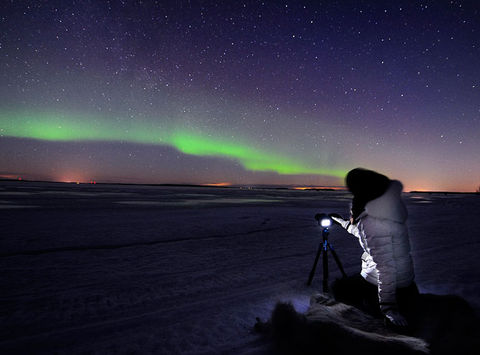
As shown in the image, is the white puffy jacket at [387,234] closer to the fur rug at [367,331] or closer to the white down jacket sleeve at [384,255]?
the white down jacket sleeve at [384,255]

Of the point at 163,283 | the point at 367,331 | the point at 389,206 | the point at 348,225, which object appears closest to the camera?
the point at 389,206

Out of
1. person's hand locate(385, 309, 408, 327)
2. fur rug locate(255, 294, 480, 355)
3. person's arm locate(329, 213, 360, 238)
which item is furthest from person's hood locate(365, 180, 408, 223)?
fur rug locate(255, 294, 480, 355)

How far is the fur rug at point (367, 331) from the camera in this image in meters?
1.98

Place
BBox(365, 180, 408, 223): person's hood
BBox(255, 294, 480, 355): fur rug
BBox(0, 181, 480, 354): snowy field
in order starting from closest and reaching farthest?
BBox(255, 294, 480, 355): fur rug → BBox(365, 180, 408, 223): person's hood → BBox(0, 181, 480, 354): snowy field

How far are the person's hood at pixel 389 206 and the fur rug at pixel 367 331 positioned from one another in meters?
0.95

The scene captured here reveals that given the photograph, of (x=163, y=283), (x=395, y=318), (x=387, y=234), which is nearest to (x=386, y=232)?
(x=387, y=234)

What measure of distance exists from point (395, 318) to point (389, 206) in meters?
0.98

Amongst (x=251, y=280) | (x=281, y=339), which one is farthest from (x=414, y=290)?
(x=251, y=280)

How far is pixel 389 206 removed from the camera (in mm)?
2256

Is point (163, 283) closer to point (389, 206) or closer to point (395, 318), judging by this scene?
point (395, 318)

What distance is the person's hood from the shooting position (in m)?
2.26

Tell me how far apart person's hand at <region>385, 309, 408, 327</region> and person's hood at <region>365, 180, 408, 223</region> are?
0.81 metres

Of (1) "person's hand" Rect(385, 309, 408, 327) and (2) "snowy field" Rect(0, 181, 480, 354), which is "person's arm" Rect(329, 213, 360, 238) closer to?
(1) "person's hand" Rect(385, 309, 408, 327)

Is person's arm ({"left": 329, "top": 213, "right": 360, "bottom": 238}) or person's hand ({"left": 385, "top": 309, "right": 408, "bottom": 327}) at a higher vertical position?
person's arm ({"left": 329, "top": 213, "right": 360, "bottom": 238})
